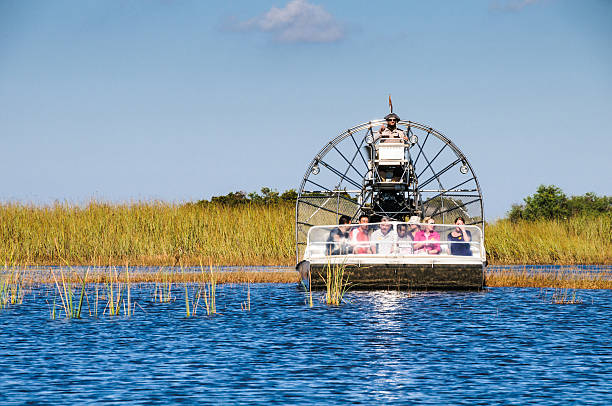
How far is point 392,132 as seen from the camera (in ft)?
94.4

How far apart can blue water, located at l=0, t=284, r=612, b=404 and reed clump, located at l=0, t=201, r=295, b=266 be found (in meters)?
13.9

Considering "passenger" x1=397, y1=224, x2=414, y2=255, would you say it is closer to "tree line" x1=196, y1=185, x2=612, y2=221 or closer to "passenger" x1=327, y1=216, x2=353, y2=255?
"passenger" x1=327, y1=216, x2=353, y2=255

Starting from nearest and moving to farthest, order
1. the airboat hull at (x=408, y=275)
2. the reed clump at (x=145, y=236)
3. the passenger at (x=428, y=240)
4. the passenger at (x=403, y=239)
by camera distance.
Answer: the airboat hull at (x=408, y=275) → the passenger at (x=403, y=239) → the passenger at (x=428, y=240) → the reed clump at (x=145, y=236)

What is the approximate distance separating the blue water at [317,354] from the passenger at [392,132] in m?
7.61

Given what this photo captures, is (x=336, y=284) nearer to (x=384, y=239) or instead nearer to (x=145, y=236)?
(x=384, y=239)

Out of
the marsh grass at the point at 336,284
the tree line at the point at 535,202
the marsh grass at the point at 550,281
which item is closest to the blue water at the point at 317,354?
the marsh grass at the point at 336,284

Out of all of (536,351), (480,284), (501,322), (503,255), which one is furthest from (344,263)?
(503,255)

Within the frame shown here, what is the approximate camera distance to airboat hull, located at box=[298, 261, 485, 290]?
22875 millimetres

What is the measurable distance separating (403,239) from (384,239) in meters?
0.54

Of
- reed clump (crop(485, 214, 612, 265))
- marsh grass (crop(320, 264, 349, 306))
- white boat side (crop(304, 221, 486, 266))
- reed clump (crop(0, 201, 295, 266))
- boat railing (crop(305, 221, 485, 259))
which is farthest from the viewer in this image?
reed clump (crop(485, 214, 612, 265))

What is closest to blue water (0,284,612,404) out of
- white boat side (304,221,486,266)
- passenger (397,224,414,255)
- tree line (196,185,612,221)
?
white boat side (304,221,486,266)

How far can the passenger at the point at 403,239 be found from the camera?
23.7 metres

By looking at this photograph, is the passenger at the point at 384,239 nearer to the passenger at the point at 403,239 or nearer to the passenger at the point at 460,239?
the passenger at the point at 403,239

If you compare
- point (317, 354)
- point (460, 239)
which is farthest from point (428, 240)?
point (317, 354)
